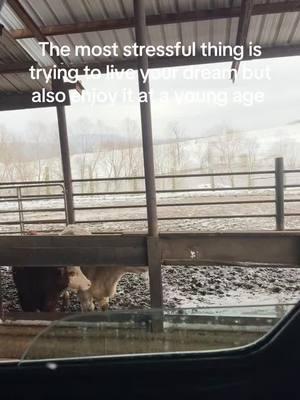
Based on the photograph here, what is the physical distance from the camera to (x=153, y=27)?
429 centimetres

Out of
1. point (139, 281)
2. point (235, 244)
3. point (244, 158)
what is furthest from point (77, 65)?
point (244, 158)

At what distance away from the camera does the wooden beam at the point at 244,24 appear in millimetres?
3543

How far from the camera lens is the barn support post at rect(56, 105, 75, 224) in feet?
18.3

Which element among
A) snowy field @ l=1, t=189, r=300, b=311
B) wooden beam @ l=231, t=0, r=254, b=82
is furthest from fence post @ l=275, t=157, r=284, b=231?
wooden beam @ l=231, t=0, r=254, b=82

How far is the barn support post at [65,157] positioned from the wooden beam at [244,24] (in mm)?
2274

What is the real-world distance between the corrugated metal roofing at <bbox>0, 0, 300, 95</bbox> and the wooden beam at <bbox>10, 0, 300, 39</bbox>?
0.12 feet

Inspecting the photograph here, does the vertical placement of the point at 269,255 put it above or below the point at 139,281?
above

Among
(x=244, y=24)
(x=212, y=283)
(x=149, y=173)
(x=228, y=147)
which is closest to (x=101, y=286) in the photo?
(x=212, y=283)

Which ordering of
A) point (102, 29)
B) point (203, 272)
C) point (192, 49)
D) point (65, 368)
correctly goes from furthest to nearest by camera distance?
point (203, 272), point (192, 49), point (102, 29), point (65, 368)

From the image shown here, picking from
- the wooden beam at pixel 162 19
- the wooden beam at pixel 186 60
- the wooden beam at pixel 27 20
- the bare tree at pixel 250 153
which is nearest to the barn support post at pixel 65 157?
the wooden beam at pixel 186 60

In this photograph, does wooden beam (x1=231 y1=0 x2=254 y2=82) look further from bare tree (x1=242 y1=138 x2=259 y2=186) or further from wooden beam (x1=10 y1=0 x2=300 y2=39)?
bare tree (x1=242 y1=138 x2=259 y2=186)

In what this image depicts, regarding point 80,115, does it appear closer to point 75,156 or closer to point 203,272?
point 75,156

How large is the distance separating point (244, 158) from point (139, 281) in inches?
150

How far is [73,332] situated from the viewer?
919 millimetres
